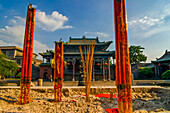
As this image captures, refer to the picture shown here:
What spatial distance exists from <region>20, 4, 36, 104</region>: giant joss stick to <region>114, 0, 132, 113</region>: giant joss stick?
3.47m

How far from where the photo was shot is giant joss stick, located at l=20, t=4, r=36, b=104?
3.92 metres

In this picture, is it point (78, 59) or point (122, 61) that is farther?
point (78, 59)

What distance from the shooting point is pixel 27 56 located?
4090 millimetres

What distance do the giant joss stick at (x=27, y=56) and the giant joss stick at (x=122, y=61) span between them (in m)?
3.47

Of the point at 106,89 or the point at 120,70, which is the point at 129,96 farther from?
the point at 106,89

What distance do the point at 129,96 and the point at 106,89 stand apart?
5.19 metres

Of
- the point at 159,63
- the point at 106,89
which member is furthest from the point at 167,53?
the point at 106,89

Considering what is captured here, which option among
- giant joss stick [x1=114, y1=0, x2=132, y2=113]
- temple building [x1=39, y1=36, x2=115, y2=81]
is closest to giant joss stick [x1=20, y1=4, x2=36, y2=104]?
giant joss stick [x1=114, y1=0, x2=132, y2=113]

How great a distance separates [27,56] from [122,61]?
365cm

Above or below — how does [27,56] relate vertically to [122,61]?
above

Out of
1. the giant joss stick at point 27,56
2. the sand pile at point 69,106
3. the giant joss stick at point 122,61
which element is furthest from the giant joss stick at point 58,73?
Answer: the giant joss stick at point 122,61

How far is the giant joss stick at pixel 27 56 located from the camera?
3.92 metres

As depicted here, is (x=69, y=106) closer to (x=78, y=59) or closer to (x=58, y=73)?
(x=58, y=73)

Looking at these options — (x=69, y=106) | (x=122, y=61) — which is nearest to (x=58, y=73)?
(x=69, y=106)
